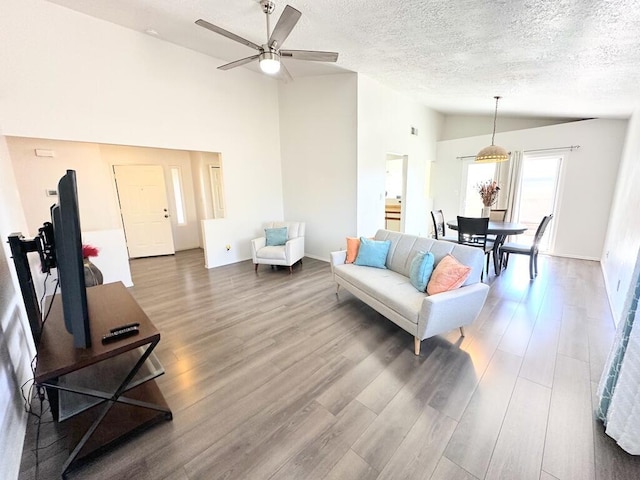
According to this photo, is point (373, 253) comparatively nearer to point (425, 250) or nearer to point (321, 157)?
point (425, 250)

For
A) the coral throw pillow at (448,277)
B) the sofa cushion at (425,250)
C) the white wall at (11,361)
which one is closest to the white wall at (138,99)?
the white wall at (11,361)

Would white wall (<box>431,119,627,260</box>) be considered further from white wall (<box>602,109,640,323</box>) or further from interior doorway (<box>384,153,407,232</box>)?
interior doorway (<box>384,153,407,232</box>)

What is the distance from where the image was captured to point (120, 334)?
154 cm

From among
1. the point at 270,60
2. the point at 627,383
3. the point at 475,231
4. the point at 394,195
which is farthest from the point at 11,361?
the point at 394,195

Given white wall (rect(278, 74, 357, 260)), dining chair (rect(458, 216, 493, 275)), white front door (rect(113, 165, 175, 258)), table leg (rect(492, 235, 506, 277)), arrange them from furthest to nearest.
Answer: white front door (rect(113, 165, 175, 258))
white wall (rect(278, 74, 357, 260))
table leg (rect(492, 235, 506, 277))
dining chair (rect(458, 216, 493, 275))

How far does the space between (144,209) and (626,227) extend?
26.3 ft

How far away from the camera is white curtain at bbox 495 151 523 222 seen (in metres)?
5.73

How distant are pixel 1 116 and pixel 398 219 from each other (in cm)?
719

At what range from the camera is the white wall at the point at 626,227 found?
2.74m

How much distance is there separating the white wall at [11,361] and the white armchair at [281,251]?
2.82 meters

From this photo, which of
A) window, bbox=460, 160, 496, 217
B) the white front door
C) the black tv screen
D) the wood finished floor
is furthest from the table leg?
the white front door

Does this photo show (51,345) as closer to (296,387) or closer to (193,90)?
(296,387)

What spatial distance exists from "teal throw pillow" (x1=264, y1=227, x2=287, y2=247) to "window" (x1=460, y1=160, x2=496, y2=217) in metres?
4.87

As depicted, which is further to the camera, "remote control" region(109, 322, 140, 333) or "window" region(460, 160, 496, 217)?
"window" region(460, 160, 496, 217)
